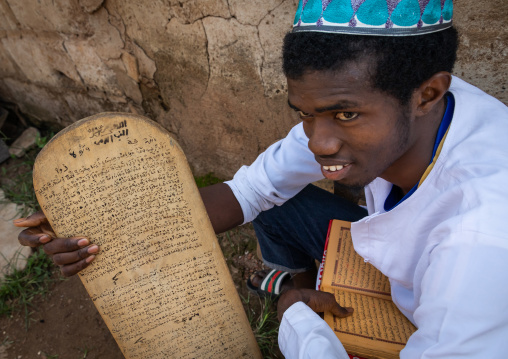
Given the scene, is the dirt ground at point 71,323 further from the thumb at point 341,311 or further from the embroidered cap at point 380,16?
the embroidered cap at point 380,16

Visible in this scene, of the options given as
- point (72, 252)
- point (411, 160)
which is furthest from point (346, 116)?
point (72, 252)

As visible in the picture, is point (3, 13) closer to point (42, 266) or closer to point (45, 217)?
point (42, 266)

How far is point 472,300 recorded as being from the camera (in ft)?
2.83

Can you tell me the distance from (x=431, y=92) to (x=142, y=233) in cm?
95

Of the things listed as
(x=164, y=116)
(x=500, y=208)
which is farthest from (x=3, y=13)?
(x=500, y=208)

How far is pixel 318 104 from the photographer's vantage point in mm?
1013

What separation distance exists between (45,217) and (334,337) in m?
0.98

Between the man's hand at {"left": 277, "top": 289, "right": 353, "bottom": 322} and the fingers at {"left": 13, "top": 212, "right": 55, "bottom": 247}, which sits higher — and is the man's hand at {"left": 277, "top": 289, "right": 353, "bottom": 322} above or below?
below

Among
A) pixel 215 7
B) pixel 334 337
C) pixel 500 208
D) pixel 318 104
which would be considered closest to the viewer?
pixel 500 208

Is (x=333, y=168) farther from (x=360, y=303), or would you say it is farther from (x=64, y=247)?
(x=64, y=247)

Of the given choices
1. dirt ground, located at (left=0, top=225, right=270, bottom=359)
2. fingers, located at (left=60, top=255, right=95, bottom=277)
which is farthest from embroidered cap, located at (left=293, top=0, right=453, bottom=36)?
dirt ground, located at (left=0, top=225, right=270, bottom=359)

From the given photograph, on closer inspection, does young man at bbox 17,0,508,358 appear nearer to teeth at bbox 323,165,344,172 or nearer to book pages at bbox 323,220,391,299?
teeth at bbox 323,165,344,172

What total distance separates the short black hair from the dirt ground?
1.52 meters

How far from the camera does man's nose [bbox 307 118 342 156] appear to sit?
1.06m
